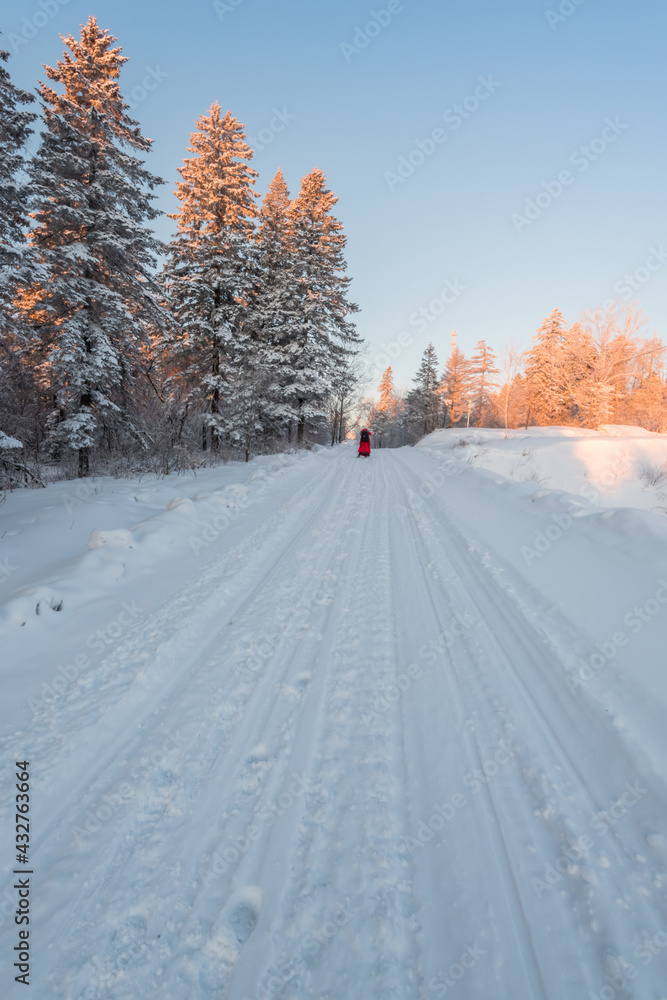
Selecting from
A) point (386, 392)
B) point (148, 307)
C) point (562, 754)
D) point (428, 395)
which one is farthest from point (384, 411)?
point (562, 754)

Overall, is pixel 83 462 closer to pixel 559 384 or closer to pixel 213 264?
pixel 213 264

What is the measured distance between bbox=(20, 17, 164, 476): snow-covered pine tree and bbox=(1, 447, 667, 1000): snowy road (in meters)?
8.98

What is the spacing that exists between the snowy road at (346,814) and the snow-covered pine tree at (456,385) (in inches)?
1584

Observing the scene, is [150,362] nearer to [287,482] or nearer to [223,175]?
[287,482]

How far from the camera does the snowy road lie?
133cm

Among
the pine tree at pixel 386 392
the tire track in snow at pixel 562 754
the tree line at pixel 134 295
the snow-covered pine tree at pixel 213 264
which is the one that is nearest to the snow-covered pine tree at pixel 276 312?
the tree line at pixel 134 295

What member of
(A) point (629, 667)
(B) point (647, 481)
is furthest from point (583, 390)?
(A) point (629, 667)

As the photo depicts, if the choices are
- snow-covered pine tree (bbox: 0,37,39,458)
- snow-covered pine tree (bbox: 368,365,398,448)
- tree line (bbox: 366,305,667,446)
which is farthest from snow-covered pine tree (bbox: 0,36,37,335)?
snow-covered pine tree (bbox: 368,365,398,448)

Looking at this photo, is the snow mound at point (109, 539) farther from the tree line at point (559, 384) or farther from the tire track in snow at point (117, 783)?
the tree line at point (559, 384)

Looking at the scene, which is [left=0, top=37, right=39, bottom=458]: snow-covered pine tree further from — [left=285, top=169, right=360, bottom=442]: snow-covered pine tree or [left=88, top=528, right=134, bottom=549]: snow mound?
[left=285, top=169, right=360, bottom=442]: snow-covered pine tree

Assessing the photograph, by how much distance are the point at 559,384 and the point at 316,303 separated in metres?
23.1

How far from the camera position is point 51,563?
180 inches

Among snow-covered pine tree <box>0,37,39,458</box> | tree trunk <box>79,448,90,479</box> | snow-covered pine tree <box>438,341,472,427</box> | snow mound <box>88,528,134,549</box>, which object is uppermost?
snow-covered pine tree <box>438,341,472,427</box>

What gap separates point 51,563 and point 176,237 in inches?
610
